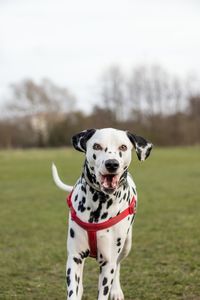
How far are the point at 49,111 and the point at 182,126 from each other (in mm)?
29501

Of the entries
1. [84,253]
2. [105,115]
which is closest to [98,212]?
[84,253]

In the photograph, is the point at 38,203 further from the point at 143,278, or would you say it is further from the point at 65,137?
the point at 65,137

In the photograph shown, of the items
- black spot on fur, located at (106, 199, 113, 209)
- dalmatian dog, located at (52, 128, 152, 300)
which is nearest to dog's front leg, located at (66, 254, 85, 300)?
dalmatian dog, located at (52, 128, 152, 300)

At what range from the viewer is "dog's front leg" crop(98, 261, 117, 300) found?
4.64m

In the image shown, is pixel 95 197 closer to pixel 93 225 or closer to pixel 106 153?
pixel 93 225

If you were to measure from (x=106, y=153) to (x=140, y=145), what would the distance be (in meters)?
0.51

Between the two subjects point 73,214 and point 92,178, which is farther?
point 73,214

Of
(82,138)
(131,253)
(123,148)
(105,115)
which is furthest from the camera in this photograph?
(105,115)

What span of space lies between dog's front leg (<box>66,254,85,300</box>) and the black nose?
0.98 m

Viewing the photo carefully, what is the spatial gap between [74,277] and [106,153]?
115 cm

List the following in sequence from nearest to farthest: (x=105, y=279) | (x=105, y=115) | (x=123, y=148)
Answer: (x=123, y=148), (x=105, y=279), (x=105, y=115)

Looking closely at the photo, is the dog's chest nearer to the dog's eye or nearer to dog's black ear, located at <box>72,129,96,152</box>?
dog's black ear, located at <box>72,129,96,152</box>

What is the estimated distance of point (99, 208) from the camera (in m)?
4.57

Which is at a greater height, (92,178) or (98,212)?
(92,178)
